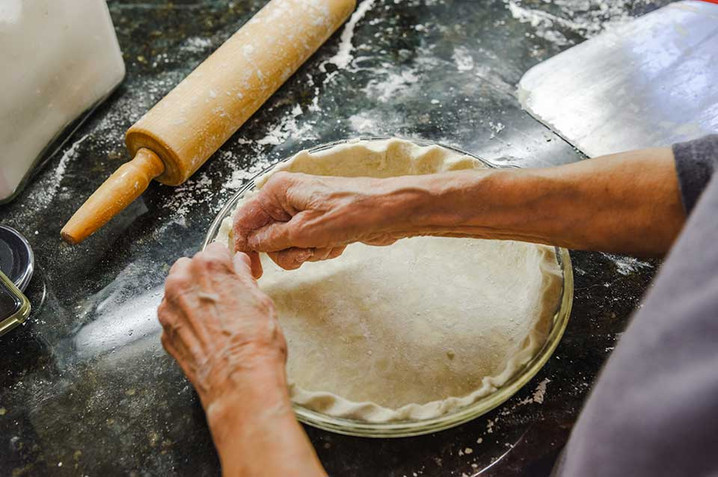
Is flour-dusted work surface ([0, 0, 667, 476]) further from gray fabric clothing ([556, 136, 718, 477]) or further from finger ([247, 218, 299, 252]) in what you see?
gray fabric clothing ([556, 136, 718, 477])

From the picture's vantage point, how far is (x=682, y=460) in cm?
62

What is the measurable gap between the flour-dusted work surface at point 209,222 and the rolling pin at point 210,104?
0.09 m

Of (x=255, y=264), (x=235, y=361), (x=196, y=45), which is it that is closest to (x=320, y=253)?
(x=255, y=264)

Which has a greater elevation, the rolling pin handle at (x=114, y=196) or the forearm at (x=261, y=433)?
the forearm at (x=261, y=433)

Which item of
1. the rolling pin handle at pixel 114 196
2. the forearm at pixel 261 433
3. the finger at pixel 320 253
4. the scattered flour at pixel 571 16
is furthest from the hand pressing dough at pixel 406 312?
the scattered flour at pixel 571 16

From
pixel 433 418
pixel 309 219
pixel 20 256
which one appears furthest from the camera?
pixel 20 256

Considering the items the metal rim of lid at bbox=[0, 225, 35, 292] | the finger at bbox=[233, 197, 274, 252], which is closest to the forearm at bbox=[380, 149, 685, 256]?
the finger at bbox=[233, 197, 274, 252]

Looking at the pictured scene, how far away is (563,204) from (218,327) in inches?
25.5

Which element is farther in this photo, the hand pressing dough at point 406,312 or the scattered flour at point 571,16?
the scattered flour at point 571,16

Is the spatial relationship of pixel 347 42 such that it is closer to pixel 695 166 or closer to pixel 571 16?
pixel 571 16

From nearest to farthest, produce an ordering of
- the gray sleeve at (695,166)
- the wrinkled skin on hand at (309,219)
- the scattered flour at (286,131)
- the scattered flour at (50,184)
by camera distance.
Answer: the gray sleeve at (695,166), the wrinkled skin on hand at (309,219), the scattered flour at (50,184), the scattered flour at (286,131)

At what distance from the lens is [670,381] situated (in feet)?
2.09

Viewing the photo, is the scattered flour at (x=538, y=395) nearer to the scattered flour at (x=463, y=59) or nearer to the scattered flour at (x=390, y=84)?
the scattered flour at (x=390, y=84)

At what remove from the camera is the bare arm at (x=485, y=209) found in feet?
3.22
